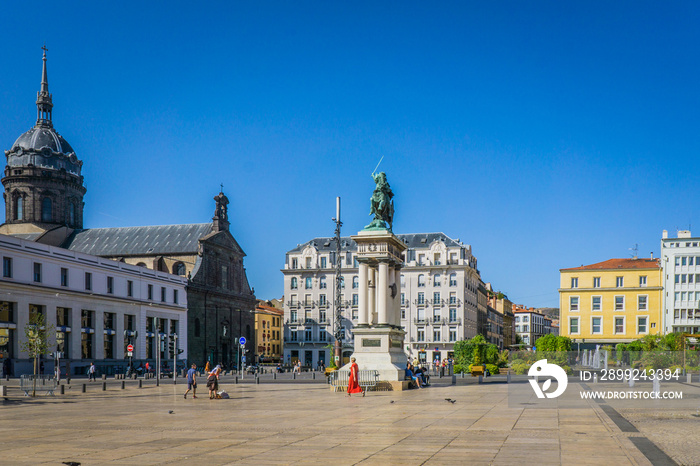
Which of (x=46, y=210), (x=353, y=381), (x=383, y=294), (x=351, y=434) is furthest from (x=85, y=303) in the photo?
(x=351, y=434)

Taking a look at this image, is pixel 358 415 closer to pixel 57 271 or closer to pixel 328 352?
pixel 57 271

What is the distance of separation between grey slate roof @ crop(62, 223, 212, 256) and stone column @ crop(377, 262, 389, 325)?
2466 inches

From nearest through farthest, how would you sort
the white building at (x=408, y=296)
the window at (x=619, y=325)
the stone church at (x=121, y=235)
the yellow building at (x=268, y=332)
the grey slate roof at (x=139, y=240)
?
the window at (x=619, y=325)
the stone church at (x=121, y=235)
the grey slate roof at (x=139, y=240)
the white building at (x=408, y=296)
the yellow building at (x=268, y=332)

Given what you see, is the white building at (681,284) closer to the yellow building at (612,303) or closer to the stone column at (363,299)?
the yellow building at (612,303)

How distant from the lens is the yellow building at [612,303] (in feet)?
290

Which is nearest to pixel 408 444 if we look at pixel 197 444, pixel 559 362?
pixel 197 444

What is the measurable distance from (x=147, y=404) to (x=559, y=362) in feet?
114

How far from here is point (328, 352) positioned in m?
110

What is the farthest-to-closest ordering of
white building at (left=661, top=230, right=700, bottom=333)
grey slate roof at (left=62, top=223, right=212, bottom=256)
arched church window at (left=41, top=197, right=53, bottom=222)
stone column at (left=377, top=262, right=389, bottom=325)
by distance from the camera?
1. grey slate roof at (left=62, top=223, right=212, bottom=256)
2. arched church window at (left=41, top=197, right=53, bottom=222)
3. white building at (left=661, top=230, right=700, bottom=333)
4. stone column at (left=377, top=262, right=389, bottom=325)

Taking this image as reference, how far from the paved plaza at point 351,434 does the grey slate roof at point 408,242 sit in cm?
8410

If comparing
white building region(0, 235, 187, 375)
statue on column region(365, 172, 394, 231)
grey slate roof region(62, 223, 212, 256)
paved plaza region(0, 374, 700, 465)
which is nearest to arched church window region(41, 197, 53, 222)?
grey slate roof region(62, 223, 212, 256)

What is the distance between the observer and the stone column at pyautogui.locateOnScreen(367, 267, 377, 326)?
35694mm

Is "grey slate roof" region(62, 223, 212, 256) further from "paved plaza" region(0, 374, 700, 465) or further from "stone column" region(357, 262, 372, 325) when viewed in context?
"paved plaza" region(0, 374, 700, 465)

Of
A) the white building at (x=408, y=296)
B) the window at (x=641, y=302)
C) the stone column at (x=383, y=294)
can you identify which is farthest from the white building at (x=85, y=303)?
the window at (x=641, y=302)
